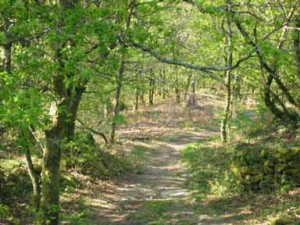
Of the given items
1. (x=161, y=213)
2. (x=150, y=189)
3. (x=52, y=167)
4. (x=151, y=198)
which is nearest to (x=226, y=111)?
(x=150, y=189)

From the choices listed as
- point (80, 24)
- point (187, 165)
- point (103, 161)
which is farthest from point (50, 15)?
point (187, 165)

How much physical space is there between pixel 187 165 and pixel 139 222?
8588 millimetres

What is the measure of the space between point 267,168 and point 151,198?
14.1 feet

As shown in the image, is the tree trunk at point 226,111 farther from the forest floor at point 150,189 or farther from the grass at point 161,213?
the grass at point 161,213

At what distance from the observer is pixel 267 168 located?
15.3m

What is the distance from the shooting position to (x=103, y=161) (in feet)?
65.8

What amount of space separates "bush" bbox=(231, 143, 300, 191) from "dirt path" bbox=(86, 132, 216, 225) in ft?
7.04

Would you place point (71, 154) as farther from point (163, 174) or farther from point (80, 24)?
point (80, 24)

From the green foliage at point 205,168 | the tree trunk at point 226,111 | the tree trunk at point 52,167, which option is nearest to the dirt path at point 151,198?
the green foliage at point 205,168

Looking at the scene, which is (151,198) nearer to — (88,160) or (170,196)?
(170,196)

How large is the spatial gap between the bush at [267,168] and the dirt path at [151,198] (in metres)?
2.15

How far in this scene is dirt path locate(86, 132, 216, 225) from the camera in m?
14.2

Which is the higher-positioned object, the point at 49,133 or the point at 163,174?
the point at 49,133

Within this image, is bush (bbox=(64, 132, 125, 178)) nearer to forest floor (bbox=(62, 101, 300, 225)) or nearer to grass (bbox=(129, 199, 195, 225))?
forest floor (bbox=(62, 101, 300, 225))
